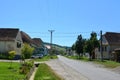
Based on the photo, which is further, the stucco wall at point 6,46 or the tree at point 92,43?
the tree at point 92,43

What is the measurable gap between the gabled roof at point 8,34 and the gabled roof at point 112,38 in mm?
27003

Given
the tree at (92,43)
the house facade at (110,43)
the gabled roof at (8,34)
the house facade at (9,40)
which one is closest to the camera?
the house facade at (9,40)

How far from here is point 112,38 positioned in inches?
3725

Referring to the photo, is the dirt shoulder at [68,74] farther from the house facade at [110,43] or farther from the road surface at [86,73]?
the house facade at [110,43]

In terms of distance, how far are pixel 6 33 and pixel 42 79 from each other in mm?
61125

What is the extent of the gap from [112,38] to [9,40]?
31270 millimetres

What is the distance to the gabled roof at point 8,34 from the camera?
80.6 metres

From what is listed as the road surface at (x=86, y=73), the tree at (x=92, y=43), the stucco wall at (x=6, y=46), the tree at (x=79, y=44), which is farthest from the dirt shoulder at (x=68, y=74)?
the tree at (x=79, y=44)

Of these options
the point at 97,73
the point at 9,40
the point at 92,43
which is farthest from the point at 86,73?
the point at 92,43

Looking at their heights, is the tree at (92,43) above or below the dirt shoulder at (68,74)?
above

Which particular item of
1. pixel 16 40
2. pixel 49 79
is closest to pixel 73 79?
pixel 49 79

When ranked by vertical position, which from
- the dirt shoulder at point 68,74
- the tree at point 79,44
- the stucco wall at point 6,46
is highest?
the tree at point 79,44

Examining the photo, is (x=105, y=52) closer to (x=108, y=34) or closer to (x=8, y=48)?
(x=108, y=34)

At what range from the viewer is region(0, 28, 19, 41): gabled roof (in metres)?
80.6
